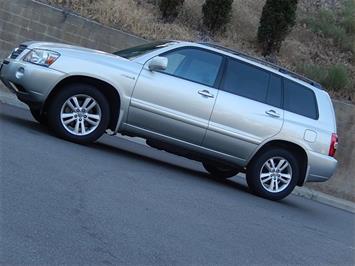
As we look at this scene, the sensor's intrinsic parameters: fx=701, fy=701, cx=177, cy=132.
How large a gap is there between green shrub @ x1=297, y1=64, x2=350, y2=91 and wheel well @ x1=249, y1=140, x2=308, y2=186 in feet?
20.9

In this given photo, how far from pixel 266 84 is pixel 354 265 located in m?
3.65

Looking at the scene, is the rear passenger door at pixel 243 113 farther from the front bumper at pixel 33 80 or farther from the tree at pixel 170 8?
the tree at pixel 170 8

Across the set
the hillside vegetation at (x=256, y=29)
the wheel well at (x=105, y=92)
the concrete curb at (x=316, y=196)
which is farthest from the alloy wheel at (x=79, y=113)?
the hillside vegetation at (x=256, y=29)

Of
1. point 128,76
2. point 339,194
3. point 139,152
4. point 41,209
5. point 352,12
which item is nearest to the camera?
point 41,209

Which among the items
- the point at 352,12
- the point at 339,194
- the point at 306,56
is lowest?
the point at 339,194

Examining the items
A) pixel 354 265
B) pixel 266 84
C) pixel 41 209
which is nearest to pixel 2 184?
pixel 41 209

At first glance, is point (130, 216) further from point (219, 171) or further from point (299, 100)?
point (219, 171)

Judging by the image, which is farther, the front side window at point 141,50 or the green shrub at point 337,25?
the green shrub at point 337,25

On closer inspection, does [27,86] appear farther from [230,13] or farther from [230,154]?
[230,13]

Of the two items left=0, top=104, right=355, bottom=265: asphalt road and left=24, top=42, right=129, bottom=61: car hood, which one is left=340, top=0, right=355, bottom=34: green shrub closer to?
left=0, top=104, right=355, bottom=265: asphalt road

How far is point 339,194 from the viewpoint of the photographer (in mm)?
13602

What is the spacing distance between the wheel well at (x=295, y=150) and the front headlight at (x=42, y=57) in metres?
3.17

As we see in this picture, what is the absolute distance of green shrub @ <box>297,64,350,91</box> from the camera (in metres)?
16.3

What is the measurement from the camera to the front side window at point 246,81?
9922 millimetres
